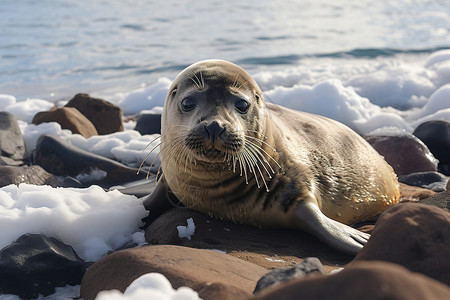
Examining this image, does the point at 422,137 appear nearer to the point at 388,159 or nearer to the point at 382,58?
the point at 388,159

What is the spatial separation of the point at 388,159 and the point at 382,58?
10031 millimetres

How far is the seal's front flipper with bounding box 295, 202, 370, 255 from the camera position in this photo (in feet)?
12.8

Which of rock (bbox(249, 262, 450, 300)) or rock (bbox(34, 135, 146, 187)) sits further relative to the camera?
rock (bbox(34, 135, 146, 187))

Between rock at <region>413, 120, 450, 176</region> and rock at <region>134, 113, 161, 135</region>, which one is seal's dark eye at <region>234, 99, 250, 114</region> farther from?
rock at <region>134, 113, 161, 135</region>

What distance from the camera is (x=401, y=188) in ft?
19.2

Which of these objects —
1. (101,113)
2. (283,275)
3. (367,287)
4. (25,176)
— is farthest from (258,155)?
(101,113)

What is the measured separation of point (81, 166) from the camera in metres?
Result: 6.38

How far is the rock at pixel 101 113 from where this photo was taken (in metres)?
8.57

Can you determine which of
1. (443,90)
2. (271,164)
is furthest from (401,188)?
(443,90)

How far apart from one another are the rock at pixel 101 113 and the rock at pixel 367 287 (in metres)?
7.13

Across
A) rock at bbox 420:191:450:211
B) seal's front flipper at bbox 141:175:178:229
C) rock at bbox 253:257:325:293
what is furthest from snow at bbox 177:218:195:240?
rock at bbox 253:257:325:293

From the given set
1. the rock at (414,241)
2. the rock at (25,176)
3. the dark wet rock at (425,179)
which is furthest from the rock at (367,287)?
the dark wet rock at (425,179)

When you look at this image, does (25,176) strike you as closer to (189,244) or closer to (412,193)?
(189,244)

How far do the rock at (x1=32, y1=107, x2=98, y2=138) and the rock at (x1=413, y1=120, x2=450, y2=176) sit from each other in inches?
152
